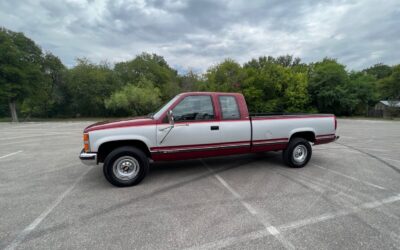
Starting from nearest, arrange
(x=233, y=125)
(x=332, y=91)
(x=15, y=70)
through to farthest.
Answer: (x=233, y=125) < (x=15, y=70) < (x=332, y=91)

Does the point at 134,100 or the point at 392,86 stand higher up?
the point at 392,86

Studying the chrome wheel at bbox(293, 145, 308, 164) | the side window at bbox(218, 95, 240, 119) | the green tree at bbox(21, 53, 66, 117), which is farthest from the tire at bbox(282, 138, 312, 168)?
the green tree at bbox(21, 53, 66, 117)

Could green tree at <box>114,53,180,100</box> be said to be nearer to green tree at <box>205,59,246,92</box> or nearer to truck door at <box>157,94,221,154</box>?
green tree at <box>205,59,246,92</box>

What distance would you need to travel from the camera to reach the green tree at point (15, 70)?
25406 millimetres

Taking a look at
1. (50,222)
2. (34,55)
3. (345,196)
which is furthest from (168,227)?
(34,55)

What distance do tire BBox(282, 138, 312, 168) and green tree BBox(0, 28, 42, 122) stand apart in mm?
34687

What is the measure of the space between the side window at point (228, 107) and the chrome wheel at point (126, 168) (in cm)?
221

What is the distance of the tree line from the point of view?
91.7 feet

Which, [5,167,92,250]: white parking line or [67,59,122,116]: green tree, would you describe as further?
[67,59,122,116]: green tree

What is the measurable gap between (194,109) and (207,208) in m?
2.08

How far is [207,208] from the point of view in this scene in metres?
3.08

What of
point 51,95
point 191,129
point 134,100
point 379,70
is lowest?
point 191,129

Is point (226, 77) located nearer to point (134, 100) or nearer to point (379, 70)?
point (134, 100)

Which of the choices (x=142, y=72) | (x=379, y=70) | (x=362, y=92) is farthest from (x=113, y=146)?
(x=379, y=70)
